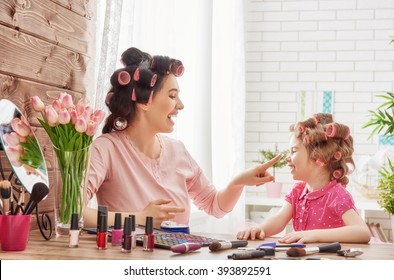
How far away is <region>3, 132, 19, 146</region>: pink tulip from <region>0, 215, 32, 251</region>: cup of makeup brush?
24 cm

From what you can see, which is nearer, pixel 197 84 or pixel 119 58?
pixel 119 58

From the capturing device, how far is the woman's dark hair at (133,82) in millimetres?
2625

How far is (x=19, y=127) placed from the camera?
193 centimetres

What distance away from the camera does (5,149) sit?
6.14ft

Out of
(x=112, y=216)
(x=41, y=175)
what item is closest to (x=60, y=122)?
(x=41, y=175)

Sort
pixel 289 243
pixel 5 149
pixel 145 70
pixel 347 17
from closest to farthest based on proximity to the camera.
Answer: pixel 5 149, pixel 289 243, pixel 145 70, pixel 347 17

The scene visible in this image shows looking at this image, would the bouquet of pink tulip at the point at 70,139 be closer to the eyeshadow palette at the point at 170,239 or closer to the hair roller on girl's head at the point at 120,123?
the eyeshadow palette at the point at 170,239

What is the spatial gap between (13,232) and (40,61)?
2.46 ft

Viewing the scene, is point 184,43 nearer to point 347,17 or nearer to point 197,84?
point 197,84

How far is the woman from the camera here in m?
2.55

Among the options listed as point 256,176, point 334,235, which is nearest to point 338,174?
point 256,176

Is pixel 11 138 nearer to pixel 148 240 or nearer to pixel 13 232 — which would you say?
pixel 13 232

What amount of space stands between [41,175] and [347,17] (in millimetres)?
4589

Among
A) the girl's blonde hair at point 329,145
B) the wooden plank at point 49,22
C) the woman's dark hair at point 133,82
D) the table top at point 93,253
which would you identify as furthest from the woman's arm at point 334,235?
the wooden plank at point 49,22
